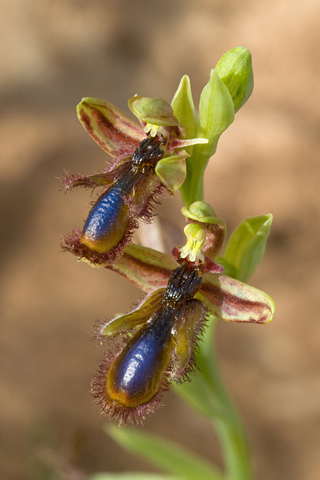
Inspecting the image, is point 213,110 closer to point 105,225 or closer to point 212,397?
point 105,225

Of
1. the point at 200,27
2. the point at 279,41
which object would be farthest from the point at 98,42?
the point at 279,41

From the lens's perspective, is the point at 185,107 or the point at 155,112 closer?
the point at 155,112

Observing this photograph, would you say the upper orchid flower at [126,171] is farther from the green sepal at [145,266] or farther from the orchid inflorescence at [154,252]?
the green sepal at [145,266]

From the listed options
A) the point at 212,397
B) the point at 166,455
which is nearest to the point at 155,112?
the point at 212,397

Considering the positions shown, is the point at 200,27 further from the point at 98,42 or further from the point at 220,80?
the point at 220,80

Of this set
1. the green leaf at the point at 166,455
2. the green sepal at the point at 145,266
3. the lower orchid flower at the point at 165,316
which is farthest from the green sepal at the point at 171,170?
the green leaf at the point at 166,455
